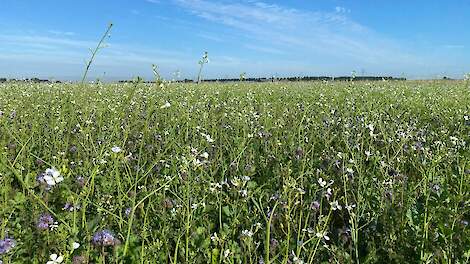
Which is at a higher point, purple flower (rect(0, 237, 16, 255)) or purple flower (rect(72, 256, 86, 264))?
purple flower (rect(0, 237, 16, 255))

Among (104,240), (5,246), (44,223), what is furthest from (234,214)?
(5,246)

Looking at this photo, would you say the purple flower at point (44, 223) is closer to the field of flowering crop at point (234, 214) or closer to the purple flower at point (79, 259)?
the field of flowering crop at point (234, 214)

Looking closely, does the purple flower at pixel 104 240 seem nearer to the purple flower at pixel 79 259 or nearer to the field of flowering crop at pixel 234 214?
the field of flowering crop at pixel 234 214

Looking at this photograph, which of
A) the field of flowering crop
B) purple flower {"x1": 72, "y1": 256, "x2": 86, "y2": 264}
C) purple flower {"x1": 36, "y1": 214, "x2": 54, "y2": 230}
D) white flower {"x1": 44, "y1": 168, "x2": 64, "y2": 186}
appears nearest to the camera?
white flower {"x1": 44, "y1": 168, "x2": 64, "y2": 186}

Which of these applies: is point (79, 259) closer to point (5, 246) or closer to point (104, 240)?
point (104, 240)

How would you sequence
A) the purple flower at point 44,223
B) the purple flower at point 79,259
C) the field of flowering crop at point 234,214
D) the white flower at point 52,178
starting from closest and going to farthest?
the white flower at point 52,178, the purple flower at point 79,259, the field of flowering crop at point 234,214, the purple flower at point 44,223

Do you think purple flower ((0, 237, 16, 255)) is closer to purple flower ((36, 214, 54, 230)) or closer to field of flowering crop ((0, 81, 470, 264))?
field of flowering crop ((0, 81, 470, 264))

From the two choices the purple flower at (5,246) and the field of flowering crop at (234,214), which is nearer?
the purple flower at (5,246)

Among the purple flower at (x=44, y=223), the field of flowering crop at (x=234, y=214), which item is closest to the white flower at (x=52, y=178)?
the field of flowering crop at (x=234, y=214)

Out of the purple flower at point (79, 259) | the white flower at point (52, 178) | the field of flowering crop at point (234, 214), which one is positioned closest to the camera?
the white flower at point (52, 178)

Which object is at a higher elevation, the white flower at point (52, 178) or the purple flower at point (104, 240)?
the white flower at point (52, 178)

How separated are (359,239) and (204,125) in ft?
9.98

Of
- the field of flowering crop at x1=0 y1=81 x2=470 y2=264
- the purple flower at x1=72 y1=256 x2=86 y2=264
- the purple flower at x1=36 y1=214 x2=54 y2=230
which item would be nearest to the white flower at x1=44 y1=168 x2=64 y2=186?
the field of flowering crop at x1=0 y1=81 x2=470 y2=264

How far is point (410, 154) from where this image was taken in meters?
3.87
